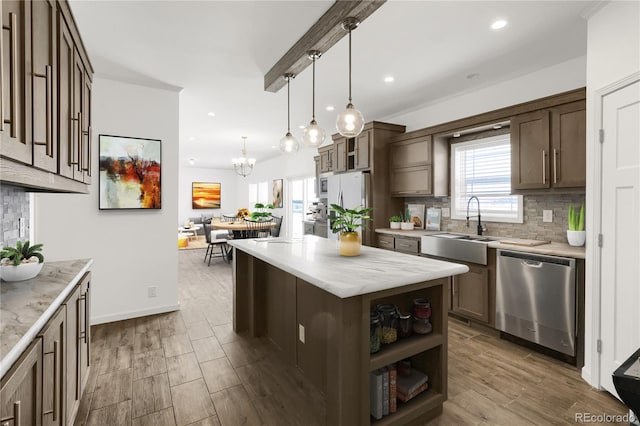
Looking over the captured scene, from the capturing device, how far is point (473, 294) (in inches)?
125

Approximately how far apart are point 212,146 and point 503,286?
6.56 m

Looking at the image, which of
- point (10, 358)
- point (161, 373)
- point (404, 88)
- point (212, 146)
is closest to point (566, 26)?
point (404, 88)

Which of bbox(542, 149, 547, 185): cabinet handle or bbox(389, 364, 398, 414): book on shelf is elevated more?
bbox(542, 149, 547, 185): cabinet handle

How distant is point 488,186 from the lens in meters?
3.68

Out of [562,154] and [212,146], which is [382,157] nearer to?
[562,154]

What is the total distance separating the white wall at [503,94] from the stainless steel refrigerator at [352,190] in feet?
3.52

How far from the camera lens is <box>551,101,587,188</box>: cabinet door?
2.63 m

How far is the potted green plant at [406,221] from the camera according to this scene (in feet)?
14.2

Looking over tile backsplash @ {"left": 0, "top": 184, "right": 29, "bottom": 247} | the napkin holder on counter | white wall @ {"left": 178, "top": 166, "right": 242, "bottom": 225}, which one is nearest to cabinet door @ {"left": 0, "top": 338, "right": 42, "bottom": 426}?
tile backsplash @ {"left": 0, "top": 184, "right": 29, "bottom": 247}

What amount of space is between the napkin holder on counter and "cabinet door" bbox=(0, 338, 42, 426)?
4110mm

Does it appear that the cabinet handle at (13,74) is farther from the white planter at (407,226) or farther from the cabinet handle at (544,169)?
the white planter at (407,226)

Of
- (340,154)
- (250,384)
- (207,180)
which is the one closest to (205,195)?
(207,180)

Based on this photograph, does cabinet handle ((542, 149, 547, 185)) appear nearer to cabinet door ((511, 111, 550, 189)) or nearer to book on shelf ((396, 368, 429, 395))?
cabinet door ((511, 111, 550, 189))

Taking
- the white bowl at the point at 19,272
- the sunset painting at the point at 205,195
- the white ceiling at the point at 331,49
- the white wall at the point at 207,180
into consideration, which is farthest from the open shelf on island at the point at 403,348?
the sunset painting at the point at 205,195
